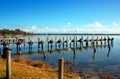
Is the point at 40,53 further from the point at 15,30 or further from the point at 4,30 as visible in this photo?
the point at 15,30

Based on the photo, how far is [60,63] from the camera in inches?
446

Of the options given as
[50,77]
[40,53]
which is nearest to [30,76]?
[50,77]

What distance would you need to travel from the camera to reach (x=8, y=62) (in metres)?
13.0

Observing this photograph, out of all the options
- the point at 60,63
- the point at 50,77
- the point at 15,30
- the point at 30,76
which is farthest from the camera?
the point at 15,30

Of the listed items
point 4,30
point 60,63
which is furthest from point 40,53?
point 4,30

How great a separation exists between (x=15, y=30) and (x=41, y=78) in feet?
513

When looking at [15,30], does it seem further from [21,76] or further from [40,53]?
[21,76]

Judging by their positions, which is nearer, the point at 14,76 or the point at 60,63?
the point at 60,63

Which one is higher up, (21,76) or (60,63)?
(60,63)

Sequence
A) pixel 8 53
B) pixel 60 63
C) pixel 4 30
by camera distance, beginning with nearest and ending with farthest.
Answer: pixel 60 63, pixel 8 53, pixel 4 30

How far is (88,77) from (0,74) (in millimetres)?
14396

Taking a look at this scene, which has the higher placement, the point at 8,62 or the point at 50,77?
the point at 8,62

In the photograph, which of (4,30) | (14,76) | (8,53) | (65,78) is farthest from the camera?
(4,30)

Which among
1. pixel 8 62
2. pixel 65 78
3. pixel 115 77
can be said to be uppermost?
pixel 8 62
